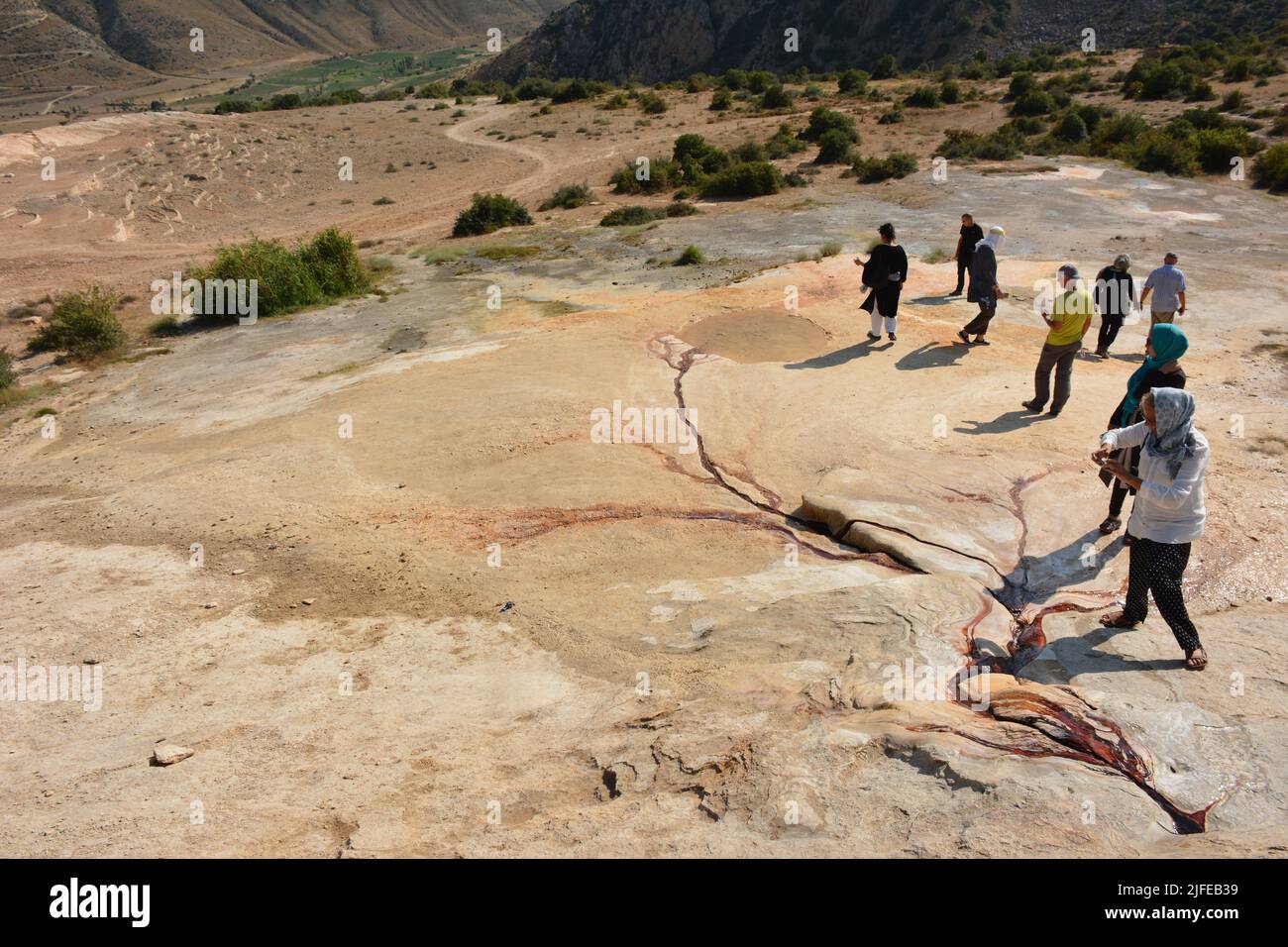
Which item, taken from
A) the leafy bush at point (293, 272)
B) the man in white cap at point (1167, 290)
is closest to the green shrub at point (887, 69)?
the leafy bush at point (293, 272)

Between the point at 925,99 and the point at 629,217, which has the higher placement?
the point at 925,99

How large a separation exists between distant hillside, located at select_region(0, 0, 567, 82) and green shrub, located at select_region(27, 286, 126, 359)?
301 feet

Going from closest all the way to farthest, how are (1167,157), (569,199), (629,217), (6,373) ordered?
(6,373), (629,217), (1167,157), (569,199)

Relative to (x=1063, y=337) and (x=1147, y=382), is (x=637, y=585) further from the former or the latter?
(x=1063, y=337)

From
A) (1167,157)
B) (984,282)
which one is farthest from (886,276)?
(1167,157)

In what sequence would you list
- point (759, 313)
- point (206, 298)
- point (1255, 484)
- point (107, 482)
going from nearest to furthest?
point (1255, 484)
point (107, 482)
point (759, 313)
point (206, 298)

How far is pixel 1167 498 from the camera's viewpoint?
17.6ft

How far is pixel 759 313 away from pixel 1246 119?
1151 inches

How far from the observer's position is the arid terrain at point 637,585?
4160mm

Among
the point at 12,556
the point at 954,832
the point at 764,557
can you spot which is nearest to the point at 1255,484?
the point at 764,557

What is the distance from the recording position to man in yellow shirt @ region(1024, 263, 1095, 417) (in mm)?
9125

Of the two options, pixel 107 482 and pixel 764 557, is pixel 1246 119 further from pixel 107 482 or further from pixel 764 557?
pixel 107 482

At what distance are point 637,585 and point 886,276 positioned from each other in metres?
7.18
